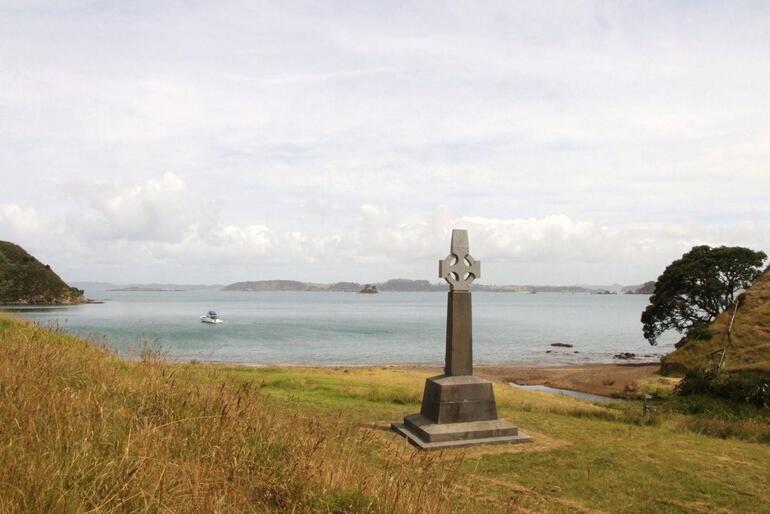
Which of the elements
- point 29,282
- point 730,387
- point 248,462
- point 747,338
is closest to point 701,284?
point 747,338

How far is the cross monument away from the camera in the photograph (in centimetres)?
1062

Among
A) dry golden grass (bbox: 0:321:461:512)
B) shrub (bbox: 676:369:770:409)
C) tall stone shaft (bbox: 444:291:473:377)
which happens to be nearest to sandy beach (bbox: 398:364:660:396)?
shrub (bbox: 676:369:770:409)

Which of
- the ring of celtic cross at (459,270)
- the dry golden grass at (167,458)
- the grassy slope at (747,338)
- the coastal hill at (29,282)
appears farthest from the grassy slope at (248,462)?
the coastal hill at (29,282)

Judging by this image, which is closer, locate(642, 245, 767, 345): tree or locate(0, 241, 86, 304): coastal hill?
locate(642, 245, 767, 345): tree

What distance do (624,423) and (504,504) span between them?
859cm

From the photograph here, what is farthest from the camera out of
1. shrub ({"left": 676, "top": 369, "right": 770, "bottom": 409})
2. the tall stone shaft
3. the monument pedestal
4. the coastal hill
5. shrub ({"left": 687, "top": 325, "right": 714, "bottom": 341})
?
the coastal hill

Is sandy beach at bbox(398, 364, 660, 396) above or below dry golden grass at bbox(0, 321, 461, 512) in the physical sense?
below

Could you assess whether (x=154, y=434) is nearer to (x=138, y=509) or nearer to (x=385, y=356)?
(x=138, y=509)

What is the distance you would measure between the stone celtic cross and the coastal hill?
463ft

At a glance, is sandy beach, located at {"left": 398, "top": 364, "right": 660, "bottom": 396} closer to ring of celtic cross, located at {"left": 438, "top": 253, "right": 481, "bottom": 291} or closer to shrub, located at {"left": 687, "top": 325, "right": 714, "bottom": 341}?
shrub, located at {"left": 687, "top": 325, "right": 714, "bottom": 341}

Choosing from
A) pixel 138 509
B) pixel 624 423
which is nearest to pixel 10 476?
pixel 138 509

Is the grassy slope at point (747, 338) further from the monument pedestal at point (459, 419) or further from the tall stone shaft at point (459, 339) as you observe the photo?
the tall stone shaft at point (459, 339)

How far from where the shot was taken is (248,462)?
4.86 meters

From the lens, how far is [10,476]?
3.40 metres
